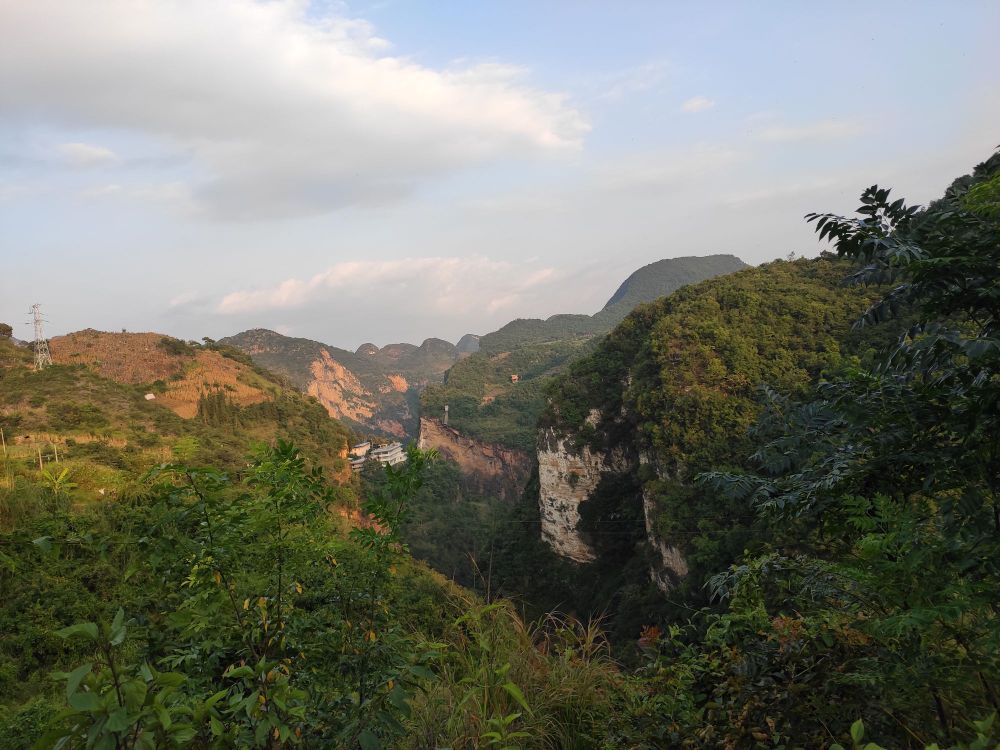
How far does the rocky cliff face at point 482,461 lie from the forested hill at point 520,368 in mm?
1615

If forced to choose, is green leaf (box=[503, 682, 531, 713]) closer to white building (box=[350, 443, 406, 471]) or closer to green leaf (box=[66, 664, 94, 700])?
green leaf (box=[66, 664, 94, 700])

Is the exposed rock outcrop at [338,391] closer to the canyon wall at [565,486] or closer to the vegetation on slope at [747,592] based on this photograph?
the canyon wall at [565,486]

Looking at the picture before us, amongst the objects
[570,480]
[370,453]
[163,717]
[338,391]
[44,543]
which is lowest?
[370,453]

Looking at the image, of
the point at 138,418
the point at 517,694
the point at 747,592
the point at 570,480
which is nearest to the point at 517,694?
the point at 517,694

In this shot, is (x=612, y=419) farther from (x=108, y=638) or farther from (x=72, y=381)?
(x=108, y=638)

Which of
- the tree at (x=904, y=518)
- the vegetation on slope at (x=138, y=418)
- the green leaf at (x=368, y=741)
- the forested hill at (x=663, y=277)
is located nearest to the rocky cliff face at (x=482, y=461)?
the vegetation on slope at (x=138, y=418)

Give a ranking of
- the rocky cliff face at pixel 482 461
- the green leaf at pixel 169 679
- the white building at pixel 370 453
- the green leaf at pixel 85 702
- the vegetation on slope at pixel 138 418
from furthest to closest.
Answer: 1. the rocky cliff face at pixel 482 461
2. the white building at pixel 370 453
3. the vegetation on slope at pixel 138 418
4. the green leaf at pixel 169 679
5. the green leaf at pixel 85 702

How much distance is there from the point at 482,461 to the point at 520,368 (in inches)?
1319

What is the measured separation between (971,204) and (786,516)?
1.72 meters

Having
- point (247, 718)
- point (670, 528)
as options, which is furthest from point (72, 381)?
point (247, 718)

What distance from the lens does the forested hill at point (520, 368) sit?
83.8 metres

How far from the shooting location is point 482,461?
8169cm

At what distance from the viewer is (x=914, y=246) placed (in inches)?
89.7

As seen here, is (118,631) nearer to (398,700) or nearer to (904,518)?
(398,700)
